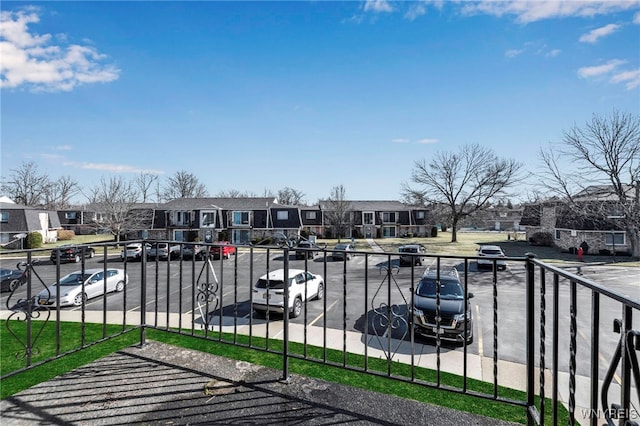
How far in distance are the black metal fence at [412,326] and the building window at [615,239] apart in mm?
17292

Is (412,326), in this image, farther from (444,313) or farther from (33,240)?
(33,240)

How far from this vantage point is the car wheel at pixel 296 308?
31.5 ft

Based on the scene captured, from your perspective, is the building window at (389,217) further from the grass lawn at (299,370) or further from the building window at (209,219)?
the grass lawn at (299,370)

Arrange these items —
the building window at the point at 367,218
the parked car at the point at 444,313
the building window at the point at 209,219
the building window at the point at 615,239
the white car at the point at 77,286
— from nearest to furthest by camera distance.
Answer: the parked car at the point at 444,313 → the white car at the point at 77,286 → the building window at the point at 615,239 → the building window at the point at 209,219 → the building window at the point at 367,218

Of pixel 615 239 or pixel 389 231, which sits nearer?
pixel 615 239

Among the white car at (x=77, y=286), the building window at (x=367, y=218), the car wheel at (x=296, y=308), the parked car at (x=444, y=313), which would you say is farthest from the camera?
the building window at (x=367, y=218)

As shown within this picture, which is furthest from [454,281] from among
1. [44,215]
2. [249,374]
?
[44,215]

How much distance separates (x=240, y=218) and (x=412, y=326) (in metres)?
33.8

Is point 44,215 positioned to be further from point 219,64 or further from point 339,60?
point 339,60

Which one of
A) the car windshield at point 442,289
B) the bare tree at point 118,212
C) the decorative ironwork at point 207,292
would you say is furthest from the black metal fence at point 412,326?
the bare tree at point 118,212

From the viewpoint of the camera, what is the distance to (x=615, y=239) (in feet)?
86.6

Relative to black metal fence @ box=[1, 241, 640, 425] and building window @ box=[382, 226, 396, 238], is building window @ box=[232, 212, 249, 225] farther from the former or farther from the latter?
black metal fence @ box=[1, 241, 640, 425]

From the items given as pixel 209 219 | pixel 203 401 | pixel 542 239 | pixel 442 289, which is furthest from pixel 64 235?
pixel 542 239

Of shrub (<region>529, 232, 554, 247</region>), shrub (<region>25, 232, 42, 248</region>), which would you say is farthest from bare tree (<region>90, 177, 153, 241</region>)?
shrub (<region>529, 232, 554, 247</region>)
